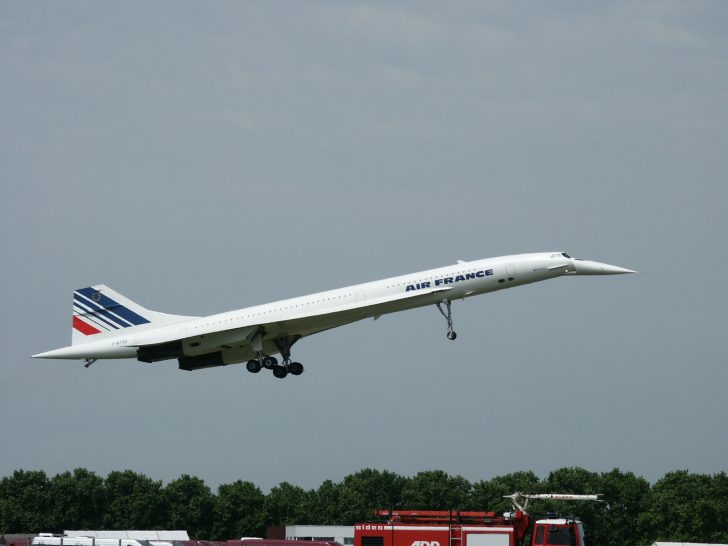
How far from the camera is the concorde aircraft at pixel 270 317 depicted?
4459 centimetres

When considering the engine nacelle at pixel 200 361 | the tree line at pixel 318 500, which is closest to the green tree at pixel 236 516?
the tree line at pixel 318 500

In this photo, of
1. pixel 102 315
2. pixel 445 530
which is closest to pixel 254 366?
pixel 102 315

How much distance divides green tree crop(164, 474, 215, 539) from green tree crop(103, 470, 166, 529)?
2.46 ft

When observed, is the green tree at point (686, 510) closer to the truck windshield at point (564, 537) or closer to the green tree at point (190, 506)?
Result: the green tree at point (190, 506)

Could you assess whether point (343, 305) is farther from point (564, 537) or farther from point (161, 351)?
point (564, 537)

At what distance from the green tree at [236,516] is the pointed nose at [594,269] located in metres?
47.3

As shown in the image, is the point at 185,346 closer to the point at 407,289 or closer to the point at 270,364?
the point at 270,364

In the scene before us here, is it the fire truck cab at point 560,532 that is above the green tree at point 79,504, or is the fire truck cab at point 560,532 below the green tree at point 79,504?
below

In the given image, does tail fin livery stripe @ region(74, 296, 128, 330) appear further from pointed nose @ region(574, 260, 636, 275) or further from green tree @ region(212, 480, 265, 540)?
green tree @ region(212, 480, 265, 540)

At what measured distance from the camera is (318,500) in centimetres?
8975

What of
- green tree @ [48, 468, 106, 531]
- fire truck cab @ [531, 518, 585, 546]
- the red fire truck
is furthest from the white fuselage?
green tree @ [48, 468, 106, 531]

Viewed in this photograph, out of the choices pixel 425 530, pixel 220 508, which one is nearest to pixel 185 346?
pixel 425 530

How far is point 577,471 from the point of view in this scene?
87750mm

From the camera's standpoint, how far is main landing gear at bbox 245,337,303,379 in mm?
47750
